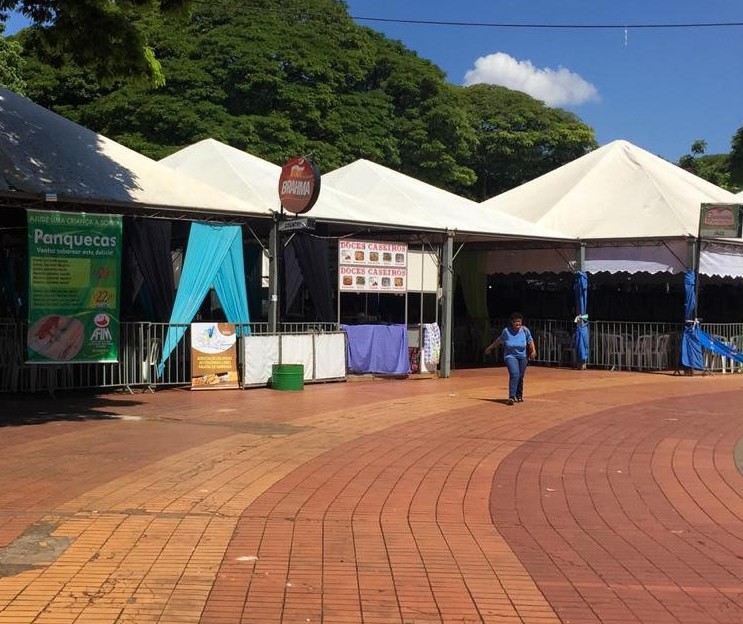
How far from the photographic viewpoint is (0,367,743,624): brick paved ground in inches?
190

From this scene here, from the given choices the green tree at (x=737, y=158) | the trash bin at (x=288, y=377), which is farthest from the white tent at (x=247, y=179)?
the green tree at (x=737, y=158)

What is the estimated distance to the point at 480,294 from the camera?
23.6 meters

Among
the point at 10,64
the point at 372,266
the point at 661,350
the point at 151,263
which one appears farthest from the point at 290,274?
the point at 10,64

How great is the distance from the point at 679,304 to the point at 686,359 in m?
5.20

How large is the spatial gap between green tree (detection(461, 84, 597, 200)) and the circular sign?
30.1 meters

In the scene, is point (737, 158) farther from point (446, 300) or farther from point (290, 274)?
point (290, 274)

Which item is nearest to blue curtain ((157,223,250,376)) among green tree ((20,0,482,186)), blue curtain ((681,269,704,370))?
blue curtain ((681,269,704,370))

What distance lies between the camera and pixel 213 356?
1491 centimetres

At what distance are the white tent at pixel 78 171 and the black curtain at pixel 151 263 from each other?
67 cm

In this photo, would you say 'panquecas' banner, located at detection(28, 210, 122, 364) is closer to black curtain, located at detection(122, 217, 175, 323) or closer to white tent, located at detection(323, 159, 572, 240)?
black curtain, located at detection(122, 217, 175, 323)

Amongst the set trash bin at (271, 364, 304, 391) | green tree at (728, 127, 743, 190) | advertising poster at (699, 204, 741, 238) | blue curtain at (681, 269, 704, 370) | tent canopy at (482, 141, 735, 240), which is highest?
green tree at (728, 127, 743, 190)

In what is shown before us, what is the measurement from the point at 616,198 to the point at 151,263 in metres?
13.9

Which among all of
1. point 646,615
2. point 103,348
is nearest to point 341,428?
point 103,348

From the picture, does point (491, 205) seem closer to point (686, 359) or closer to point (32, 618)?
point (686, 359)
